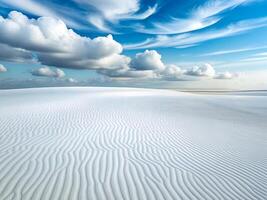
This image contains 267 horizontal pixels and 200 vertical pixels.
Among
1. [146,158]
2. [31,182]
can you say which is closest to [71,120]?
[146,158]

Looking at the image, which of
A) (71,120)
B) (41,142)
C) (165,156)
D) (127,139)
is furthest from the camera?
(71,120)

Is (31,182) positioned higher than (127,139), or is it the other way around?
(31,182)

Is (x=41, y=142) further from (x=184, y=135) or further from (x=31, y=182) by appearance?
(x=184, y=135)

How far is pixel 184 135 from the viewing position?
31.2 feet

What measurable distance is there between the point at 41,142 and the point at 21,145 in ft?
1.99

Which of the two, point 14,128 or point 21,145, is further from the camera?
point 14,128

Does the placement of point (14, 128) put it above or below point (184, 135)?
above

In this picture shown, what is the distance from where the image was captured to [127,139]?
8.51 m

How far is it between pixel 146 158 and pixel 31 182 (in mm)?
3020

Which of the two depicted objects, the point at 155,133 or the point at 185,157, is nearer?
the point at 185,157

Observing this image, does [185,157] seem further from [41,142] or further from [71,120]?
[71,120]

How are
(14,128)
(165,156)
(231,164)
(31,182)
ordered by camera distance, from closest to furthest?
(31,182) → (231,164) → (165,156) → (14,128)

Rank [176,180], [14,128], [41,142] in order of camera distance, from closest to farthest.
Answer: [176,180]
[41,142]
[14,128]

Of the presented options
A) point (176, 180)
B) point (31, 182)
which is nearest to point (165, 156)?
point (176, 180)
